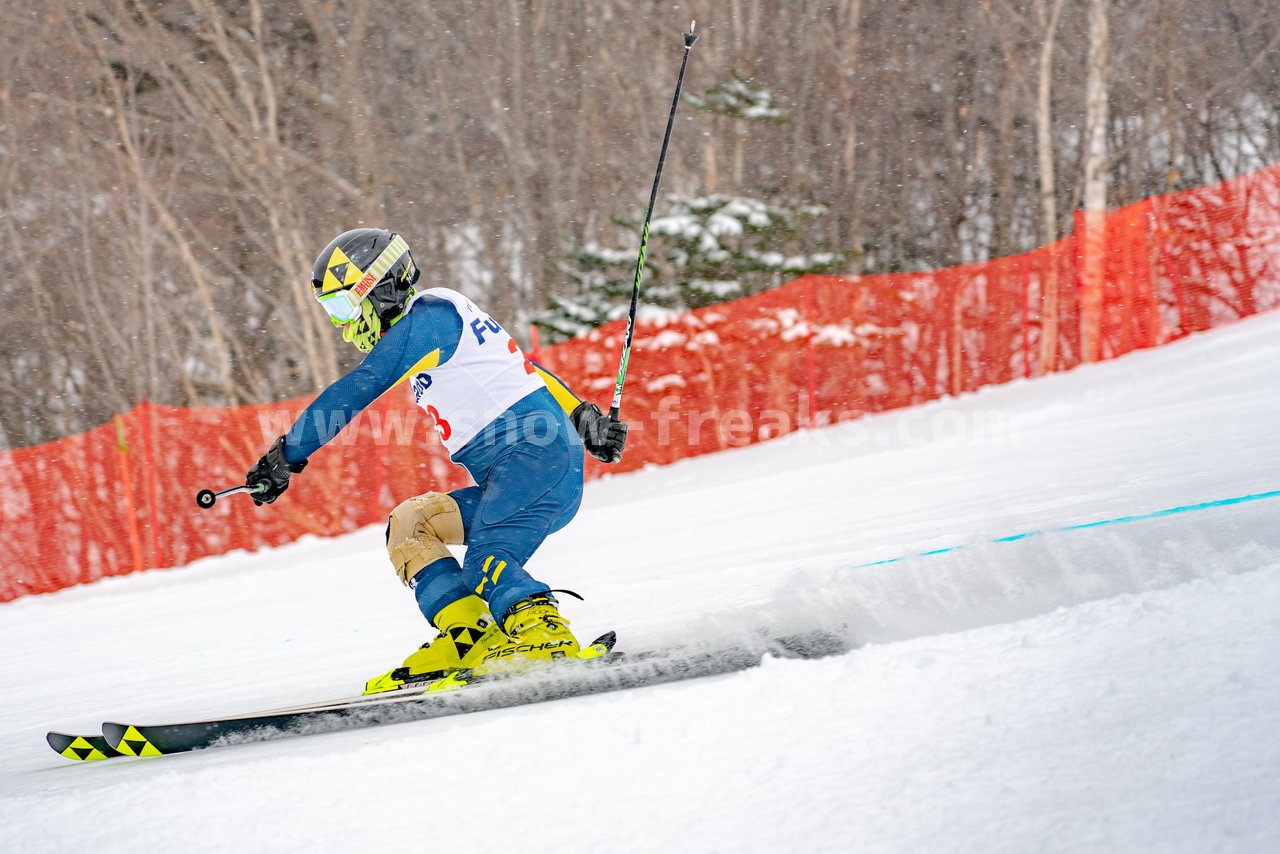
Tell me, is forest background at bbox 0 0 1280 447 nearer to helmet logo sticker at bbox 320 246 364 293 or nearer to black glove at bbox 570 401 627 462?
black glove at bbox 570 401 627 462

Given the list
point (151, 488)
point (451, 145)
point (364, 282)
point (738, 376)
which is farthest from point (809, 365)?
point (451, 145)

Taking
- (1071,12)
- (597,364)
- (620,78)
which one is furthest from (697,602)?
(1071,12)

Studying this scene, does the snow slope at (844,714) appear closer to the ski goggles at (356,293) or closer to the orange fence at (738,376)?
the ski goggles at (356,293)

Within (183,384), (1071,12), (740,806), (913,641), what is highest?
(1071,12)

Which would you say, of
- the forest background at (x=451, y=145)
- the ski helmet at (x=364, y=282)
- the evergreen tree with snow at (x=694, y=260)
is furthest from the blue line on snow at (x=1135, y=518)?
the forest background at (x=451, y=145)

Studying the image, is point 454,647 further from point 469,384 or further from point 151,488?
point 151,488

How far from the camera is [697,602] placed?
15.2ft

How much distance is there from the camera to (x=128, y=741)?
3223 mm

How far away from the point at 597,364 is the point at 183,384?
1020 centimetres

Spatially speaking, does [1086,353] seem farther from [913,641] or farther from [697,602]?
[913,641]

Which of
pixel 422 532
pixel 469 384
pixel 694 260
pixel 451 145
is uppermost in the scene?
pixel 451 145

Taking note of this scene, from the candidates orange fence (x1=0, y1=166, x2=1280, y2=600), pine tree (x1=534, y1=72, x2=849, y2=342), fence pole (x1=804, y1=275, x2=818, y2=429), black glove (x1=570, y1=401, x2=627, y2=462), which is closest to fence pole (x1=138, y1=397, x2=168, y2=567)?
orange fence (x1=0, y1=166, x2=1280, y2=600)

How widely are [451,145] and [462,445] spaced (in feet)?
51.0

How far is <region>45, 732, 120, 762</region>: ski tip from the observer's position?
325cm
